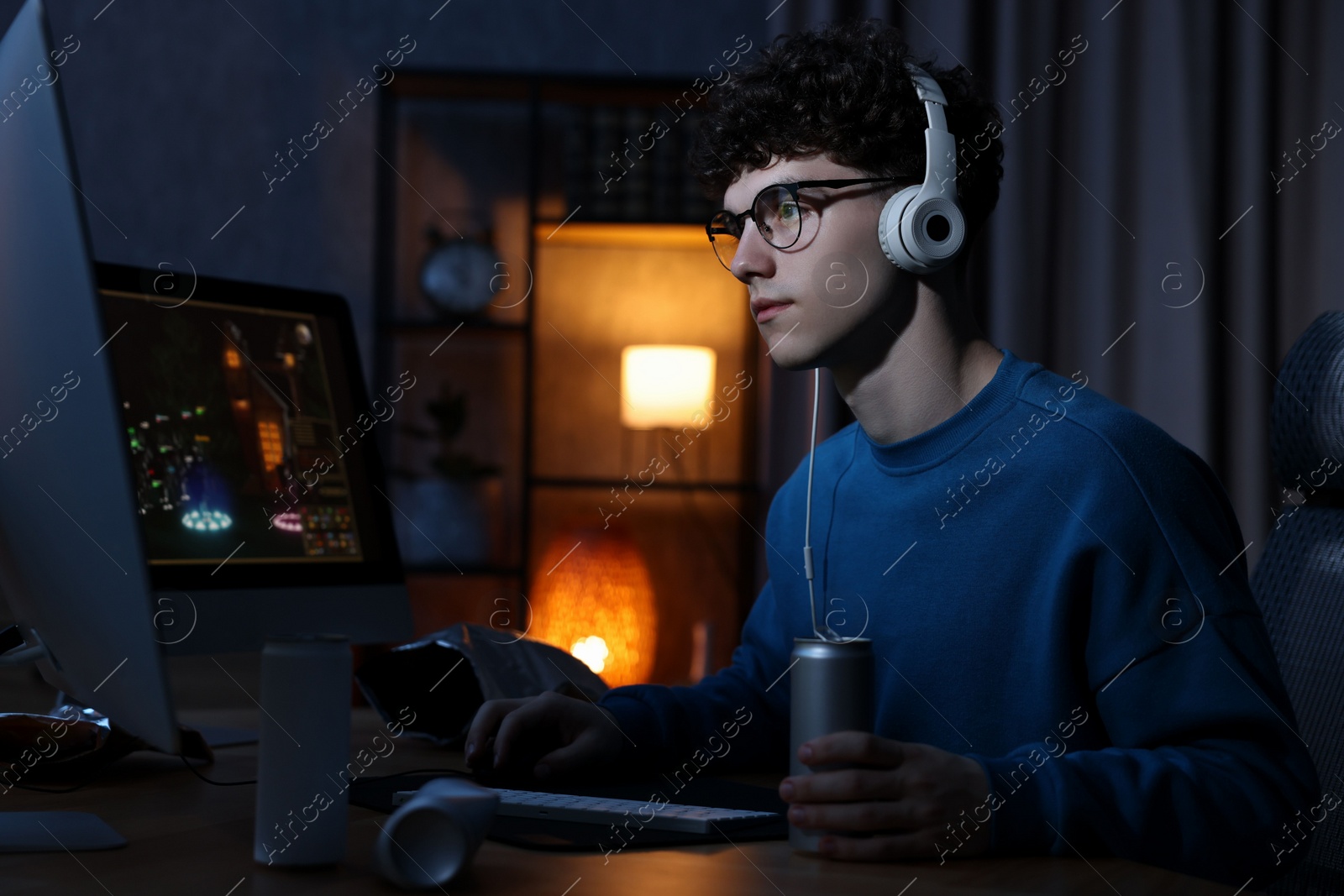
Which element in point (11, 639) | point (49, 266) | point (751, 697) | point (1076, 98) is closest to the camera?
point (49, 266)

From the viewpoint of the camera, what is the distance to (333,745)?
2.09ft

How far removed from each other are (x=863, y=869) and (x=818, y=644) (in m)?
0.14

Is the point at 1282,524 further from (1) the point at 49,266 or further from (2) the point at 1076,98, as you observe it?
(2) the point at 1076,98

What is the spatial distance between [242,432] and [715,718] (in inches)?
22.7

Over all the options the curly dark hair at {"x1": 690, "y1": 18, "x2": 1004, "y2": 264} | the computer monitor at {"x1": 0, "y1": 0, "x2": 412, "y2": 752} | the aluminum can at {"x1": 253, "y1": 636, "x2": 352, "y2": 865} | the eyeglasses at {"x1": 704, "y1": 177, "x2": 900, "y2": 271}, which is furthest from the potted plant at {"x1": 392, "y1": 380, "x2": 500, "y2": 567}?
the aluminum can at {"x1": 253, "y1": 636, "x2": 352, "y2": 865}

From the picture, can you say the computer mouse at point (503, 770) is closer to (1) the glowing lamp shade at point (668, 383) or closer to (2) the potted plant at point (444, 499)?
(1) the glowing lamp shade at point (668, 383)

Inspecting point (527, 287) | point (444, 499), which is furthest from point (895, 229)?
point (444, 499)

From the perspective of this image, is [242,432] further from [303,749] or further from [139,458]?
[303,749]

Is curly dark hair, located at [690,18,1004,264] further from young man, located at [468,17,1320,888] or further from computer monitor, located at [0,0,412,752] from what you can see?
computer monitor, located at [0,0,412,752]

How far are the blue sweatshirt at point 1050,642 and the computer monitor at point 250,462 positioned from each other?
366mm

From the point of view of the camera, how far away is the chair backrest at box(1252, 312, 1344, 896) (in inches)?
43.4

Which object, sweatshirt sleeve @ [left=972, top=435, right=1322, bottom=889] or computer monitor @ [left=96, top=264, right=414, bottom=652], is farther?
computer monitor @ [left=96, top=264, right=414, bottom=652]

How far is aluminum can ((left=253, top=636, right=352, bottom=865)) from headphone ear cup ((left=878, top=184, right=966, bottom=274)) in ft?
2.14

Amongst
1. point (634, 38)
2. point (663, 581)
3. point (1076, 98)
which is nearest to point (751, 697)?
point (1076, 98)
